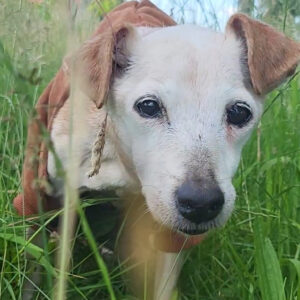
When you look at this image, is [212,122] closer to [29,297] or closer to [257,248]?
[257,248]

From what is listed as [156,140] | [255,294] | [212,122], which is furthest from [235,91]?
[255,294]

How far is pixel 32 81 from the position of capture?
756 mm

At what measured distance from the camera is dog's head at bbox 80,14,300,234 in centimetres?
149

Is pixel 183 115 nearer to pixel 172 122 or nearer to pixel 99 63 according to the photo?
pixel 172 122

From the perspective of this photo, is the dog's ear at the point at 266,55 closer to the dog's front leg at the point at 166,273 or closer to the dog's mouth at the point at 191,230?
the dog's mouth at the point at 191,230

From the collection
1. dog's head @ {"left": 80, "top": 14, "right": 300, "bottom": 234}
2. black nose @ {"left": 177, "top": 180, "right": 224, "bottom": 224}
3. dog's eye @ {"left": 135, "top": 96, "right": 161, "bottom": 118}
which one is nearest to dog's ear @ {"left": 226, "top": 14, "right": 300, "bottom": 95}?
dog's head @ {"left": 80, "top": 14, "right": 300, "bottom": 234}

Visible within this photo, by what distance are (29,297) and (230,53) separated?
2.97 feet

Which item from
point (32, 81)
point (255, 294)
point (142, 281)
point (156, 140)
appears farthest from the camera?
point (142, 281)

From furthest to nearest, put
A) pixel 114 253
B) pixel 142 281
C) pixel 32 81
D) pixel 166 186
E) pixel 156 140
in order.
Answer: pixel 114 253 < pixel 142 281 < pixel 156 140 < pixel 166 186 < pixel 32 81

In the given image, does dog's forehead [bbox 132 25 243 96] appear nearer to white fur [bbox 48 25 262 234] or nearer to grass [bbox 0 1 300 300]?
white fur [bbox 48 25 262 234]

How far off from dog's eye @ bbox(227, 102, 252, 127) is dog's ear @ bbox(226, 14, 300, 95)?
8 centimetres

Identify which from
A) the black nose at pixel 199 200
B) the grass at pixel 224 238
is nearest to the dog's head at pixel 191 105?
the black nose at pixel 199 200

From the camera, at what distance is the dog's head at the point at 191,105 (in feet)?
4.87

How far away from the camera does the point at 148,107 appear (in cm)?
167
